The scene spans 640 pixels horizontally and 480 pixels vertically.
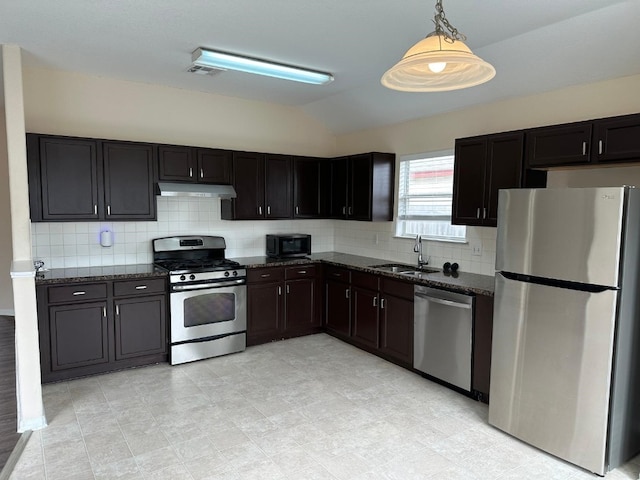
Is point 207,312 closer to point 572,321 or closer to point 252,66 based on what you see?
point 252,66

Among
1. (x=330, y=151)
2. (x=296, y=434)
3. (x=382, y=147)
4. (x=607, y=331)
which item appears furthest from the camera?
(x=330, y=151)

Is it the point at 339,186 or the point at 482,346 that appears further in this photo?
the point at 339,186

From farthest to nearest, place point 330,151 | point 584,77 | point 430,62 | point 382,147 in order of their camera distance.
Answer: point 330,151
point 382,147
point 584,77
point 430,62

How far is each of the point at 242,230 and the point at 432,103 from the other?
269 cm

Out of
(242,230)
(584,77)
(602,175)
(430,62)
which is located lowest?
(242,230)

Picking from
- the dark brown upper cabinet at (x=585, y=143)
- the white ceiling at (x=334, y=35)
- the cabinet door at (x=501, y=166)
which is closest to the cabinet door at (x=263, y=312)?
the white ceiling at (x=334, y=35)

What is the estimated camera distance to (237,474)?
8.80 feet

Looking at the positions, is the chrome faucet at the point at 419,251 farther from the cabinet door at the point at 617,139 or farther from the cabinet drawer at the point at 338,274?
the cabinet door at the point at 617,139

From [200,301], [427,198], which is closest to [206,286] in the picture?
[200,301]

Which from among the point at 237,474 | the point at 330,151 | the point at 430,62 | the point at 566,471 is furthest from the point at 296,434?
the point at 330,151

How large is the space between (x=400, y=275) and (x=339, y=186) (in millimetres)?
1776

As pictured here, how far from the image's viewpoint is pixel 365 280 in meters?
4.77

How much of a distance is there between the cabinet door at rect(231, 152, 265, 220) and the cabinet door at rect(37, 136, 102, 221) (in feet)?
4.71

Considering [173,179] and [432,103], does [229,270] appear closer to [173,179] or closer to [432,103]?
[173,179]
